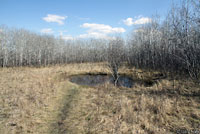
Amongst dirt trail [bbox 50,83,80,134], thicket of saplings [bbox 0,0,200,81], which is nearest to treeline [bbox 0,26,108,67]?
thicket of saplings [bbox 0,0,200,81]

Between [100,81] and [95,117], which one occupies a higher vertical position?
[100,81]

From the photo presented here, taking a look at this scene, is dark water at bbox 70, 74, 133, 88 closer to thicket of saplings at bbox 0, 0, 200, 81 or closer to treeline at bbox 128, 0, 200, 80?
thicket of saplings at bbox 0, 0, 200, 81

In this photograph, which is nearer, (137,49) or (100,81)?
(100,81)

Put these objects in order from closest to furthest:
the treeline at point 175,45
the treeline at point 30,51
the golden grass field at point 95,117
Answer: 1. the golden grass field at point 95,117
2. the treeline at point 175,45
3. the treeline at point 30,51

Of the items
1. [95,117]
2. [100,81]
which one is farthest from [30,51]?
[95,117]

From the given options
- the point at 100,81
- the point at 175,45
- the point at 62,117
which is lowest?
the point at 62,117

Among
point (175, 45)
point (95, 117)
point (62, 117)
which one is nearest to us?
point (95, 117)

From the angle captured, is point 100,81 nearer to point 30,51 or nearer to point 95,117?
point 95,117

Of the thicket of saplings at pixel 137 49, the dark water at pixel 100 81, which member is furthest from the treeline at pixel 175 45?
the dark water at pixel 100 81

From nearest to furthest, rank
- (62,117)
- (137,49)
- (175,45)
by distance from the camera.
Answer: (62,117)
(175,45)
(137,49)

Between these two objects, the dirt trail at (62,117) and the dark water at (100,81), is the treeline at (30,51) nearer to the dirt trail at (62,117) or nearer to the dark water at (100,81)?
the dark water at (100,81)

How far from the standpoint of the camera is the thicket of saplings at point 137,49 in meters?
9.28

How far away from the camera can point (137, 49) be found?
24.5m

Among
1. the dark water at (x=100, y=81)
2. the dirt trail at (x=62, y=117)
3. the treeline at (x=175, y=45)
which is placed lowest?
the dirt trail at (x=62, y=117)
